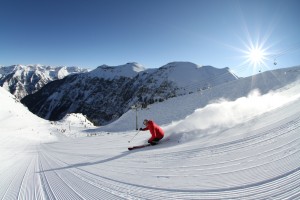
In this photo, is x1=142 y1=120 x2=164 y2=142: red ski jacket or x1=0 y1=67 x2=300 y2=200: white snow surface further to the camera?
x1=142 y1=120 x2=164 y2=142: red ski jacket

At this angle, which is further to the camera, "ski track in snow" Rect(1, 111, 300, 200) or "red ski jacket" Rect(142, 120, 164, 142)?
"red ski jacket" Rect(142, 120, 164, 142)

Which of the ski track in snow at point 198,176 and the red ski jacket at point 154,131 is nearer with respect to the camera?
the ski track in snow at point 198,176

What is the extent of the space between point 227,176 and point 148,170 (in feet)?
7.53

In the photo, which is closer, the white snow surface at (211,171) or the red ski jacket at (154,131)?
the white snow surface at (211,171)

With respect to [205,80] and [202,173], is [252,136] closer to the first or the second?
[202,173]

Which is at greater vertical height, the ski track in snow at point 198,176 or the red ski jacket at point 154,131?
the red ski jacket at point 154,131

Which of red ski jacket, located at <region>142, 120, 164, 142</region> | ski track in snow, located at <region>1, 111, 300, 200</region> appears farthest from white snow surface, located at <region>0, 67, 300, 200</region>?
red ski jacket, located at <region>142, 120, 164, 142</region>

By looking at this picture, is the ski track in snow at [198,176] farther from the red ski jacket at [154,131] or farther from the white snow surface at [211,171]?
the red ski jacket at [154,131]

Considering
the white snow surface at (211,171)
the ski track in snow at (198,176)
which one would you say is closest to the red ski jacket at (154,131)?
the white snow surface at (211,171)

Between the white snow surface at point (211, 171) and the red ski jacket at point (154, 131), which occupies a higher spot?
the red ski jacket at point (154, 131)

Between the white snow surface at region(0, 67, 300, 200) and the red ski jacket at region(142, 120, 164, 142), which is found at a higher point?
the red ski jacket at region(142, 120, 164, 142)

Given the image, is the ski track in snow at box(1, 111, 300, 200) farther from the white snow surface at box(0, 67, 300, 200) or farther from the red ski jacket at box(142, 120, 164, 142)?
the red ski jacket at box(142, 120, 164, 142)

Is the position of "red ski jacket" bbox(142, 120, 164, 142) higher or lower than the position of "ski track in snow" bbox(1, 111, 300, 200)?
higher

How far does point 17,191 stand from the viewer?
20.6 ft
